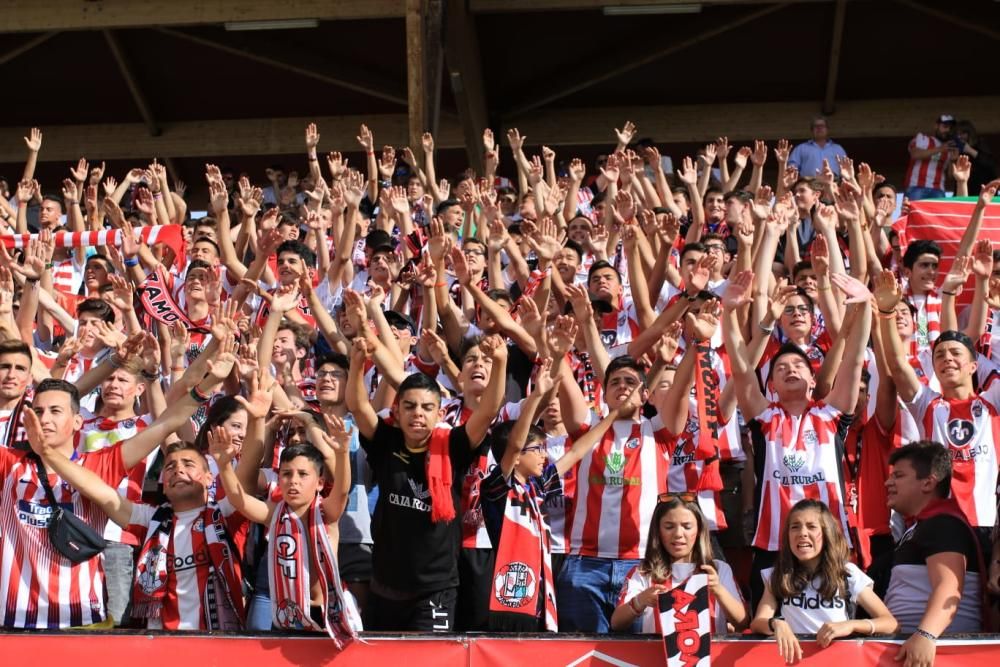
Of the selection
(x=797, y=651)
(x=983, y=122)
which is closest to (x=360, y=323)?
(x=797, y=651)

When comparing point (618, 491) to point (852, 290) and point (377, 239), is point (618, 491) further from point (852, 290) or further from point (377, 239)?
point (377, 239)

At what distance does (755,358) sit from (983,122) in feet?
34.1

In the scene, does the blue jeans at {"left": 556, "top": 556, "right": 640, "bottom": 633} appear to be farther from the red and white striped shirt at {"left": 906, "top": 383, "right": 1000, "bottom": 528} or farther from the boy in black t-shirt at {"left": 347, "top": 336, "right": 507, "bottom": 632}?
the red and white striped shirt at {"left": 906, "top": 383, "right": 1000, "bottom": 528}

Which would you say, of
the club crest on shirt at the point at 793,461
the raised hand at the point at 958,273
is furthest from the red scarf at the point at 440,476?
the raised hand at the point at 958,273

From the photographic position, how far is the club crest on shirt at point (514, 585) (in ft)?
16.7

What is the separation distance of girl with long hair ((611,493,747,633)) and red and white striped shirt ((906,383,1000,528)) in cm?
140

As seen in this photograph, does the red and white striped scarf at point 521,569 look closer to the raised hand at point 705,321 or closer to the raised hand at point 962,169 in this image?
the raised hand at point 705,321

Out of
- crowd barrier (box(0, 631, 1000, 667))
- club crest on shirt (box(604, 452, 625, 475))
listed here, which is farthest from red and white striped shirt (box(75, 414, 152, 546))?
club crest on shirt (box(604, 452, 625, 475))

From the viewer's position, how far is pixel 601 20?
1528 centimetres

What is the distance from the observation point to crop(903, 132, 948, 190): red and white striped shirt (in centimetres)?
1199

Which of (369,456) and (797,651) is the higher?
(369,456)

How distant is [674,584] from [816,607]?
1.82ft

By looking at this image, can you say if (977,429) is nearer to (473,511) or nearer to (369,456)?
(473,511)

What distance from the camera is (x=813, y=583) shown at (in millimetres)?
4891
